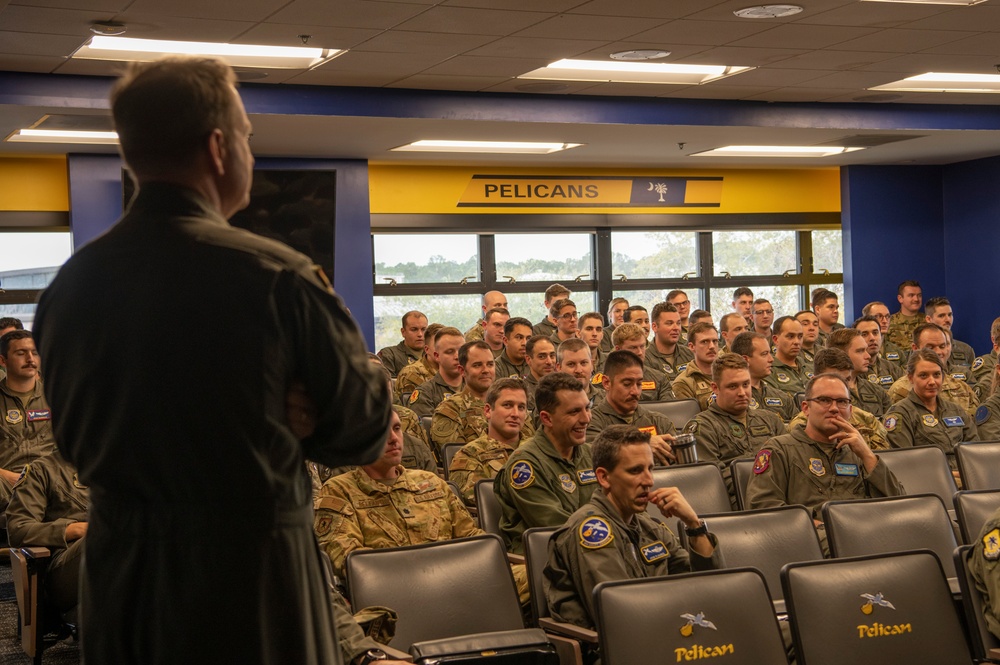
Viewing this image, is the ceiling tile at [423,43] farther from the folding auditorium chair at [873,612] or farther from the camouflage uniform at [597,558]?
the folding auditorium chair at [873,612]

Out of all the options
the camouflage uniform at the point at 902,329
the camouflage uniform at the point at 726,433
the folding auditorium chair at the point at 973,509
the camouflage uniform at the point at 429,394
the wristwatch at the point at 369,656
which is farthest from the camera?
the camouflage uniform at the point at 902,329

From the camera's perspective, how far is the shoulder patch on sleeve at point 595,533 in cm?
341

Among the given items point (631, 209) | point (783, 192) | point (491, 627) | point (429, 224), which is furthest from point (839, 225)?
point (491, 627)

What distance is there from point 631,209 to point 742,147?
178 centimetres

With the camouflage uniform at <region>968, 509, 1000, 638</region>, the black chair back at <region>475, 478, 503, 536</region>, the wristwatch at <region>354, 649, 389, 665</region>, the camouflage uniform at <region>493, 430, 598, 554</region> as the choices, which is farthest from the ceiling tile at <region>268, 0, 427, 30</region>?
the wristwatch at <region>354, 649, 389, 665</region>

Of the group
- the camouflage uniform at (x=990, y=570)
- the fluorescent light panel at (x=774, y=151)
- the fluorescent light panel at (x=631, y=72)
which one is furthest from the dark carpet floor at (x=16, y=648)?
the fluorescent light panel at (x=774, y=151)

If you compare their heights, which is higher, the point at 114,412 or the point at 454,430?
Result: the point at 114,412

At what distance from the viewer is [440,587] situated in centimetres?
349

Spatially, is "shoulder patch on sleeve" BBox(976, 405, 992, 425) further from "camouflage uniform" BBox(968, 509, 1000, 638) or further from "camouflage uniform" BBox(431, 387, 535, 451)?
"camouflage uniform" BBox(968, 509, 1000, 638)

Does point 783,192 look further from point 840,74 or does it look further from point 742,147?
point 840,74

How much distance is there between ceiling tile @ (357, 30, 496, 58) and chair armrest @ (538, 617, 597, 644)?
3.90 m

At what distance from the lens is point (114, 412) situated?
1.34 m

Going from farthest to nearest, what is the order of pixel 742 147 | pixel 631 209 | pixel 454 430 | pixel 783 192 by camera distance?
pixel 783 192 < pixel 631 209 < pixel 742 147 < pixel 454 430

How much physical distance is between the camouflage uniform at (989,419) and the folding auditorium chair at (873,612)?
356 centimetres
